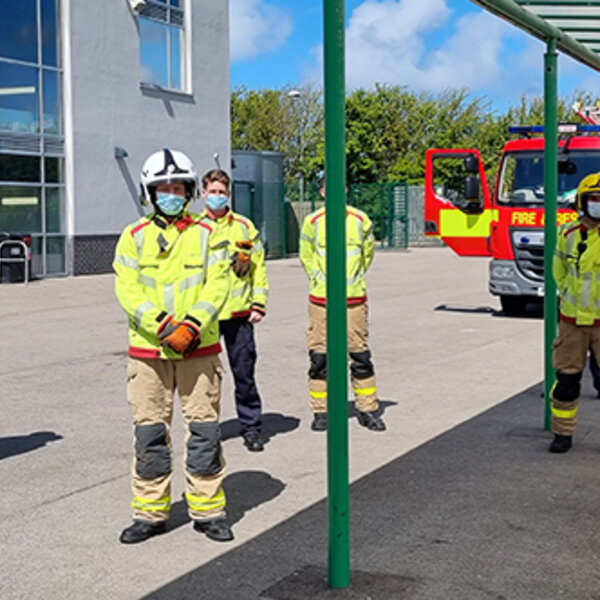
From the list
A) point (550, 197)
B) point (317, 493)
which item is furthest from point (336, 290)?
point (550, 197)

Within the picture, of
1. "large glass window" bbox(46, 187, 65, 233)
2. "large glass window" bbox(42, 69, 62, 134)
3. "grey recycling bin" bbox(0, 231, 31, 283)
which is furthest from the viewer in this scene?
"large glass window" bbox(46, 187, 65, 233)

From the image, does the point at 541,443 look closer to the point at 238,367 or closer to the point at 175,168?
the point at 238,367

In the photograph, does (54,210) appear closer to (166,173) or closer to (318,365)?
(318,365)

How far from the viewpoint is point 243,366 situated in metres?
7.44

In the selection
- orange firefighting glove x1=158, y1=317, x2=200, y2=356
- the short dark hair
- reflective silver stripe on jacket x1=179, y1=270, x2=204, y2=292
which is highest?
the short dark hair

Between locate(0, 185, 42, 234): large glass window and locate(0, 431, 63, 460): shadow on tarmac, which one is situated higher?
locate(0, 185, 42, 234): large glass window

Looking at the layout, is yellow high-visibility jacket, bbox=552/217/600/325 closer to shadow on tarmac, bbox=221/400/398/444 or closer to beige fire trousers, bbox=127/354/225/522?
shadow on tarmac, bbox=221/400/398/444

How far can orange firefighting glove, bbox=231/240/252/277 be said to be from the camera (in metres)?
7.42

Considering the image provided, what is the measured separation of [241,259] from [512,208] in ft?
31.6

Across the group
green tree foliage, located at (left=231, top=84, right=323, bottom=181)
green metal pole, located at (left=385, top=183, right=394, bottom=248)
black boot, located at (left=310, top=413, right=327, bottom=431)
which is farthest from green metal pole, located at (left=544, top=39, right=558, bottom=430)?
green tree foliage, located at (left=231, top=84, right=323, bottom=181)

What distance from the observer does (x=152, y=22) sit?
28.1 meters

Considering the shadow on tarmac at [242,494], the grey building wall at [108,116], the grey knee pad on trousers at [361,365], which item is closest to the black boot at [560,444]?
the grey knee pad on trousers at [361,365]

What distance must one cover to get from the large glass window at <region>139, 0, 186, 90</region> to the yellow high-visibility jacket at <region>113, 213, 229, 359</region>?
76.6 feet

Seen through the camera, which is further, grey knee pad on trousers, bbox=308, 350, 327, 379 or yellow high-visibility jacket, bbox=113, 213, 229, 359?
grey knee pad on trousers, bbox=308, 350, 327, 379
